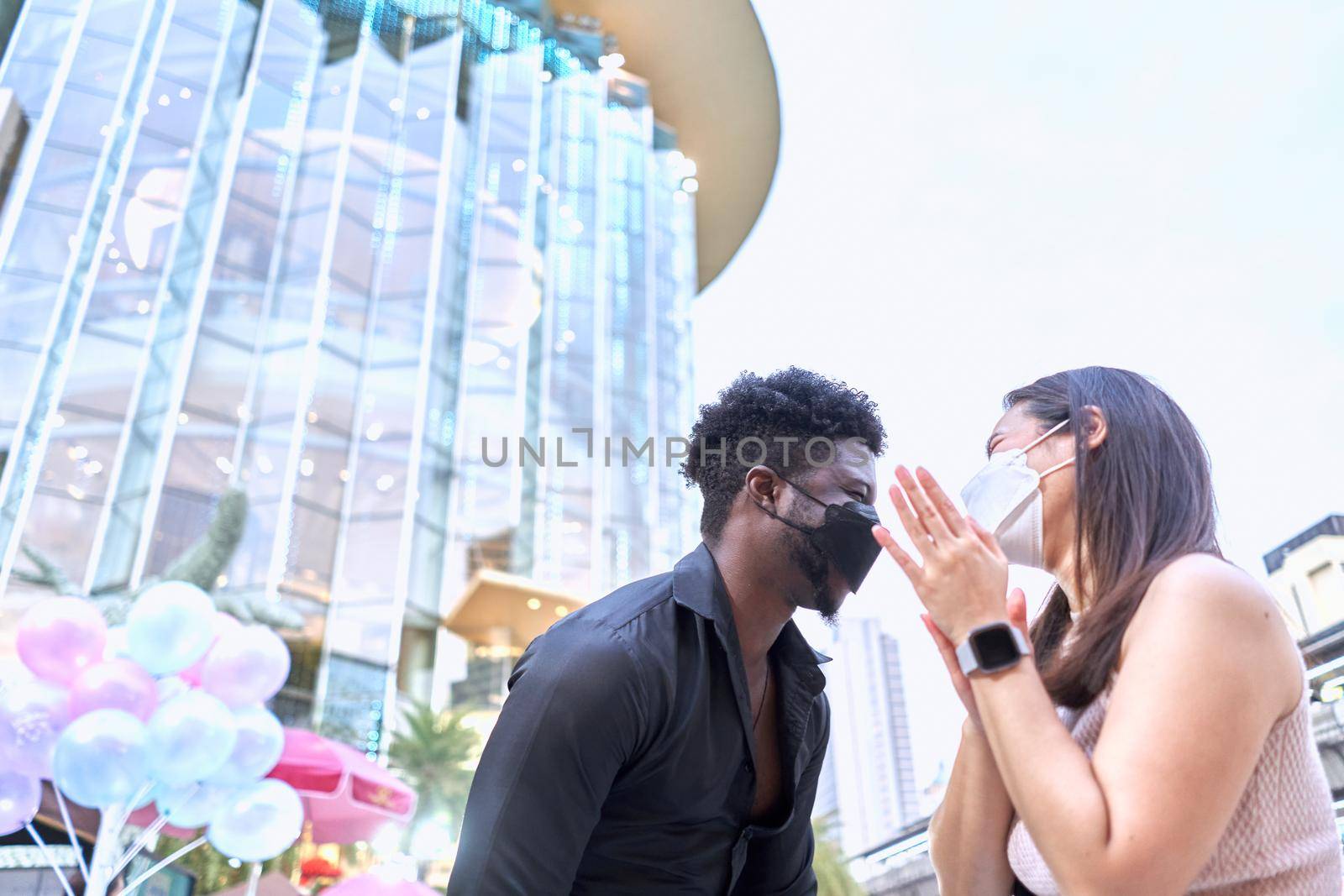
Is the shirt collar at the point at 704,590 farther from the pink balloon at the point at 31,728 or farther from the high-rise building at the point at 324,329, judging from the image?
the high-rise building at the point at 324,329

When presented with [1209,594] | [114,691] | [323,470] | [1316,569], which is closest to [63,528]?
[323,470]

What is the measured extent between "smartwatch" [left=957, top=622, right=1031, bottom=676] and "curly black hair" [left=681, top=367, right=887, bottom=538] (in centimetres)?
84

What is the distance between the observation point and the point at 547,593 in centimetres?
1578

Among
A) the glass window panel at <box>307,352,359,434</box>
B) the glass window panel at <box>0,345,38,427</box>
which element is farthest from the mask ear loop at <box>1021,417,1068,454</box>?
the glass window panel at <box>307,352,359,434</box>

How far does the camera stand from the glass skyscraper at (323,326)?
1309cm

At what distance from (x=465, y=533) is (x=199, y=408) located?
4272 millimetres

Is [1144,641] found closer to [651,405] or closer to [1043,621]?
[1043,621]

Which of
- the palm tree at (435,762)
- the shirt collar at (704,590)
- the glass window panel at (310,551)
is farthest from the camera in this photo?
the glass window panel at (310,551)

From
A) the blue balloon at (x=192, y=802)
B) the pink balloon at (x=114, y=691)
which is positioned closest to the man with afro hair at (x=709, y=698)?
the pink balloon at (x=114, y=691)

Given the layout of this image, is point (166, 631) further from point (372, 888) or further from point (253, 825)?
point (372, 888)

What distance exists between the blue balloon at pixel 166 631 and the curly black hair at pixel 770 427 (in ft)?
14.0

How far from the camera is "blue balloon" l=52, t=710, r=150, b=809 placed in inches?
200

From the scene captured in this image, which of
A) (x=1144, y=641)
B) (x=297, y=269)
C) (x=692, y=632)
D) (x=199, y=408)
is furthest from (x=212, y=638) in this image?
(x=297, y=269)

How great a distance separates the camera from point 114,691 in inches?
210
